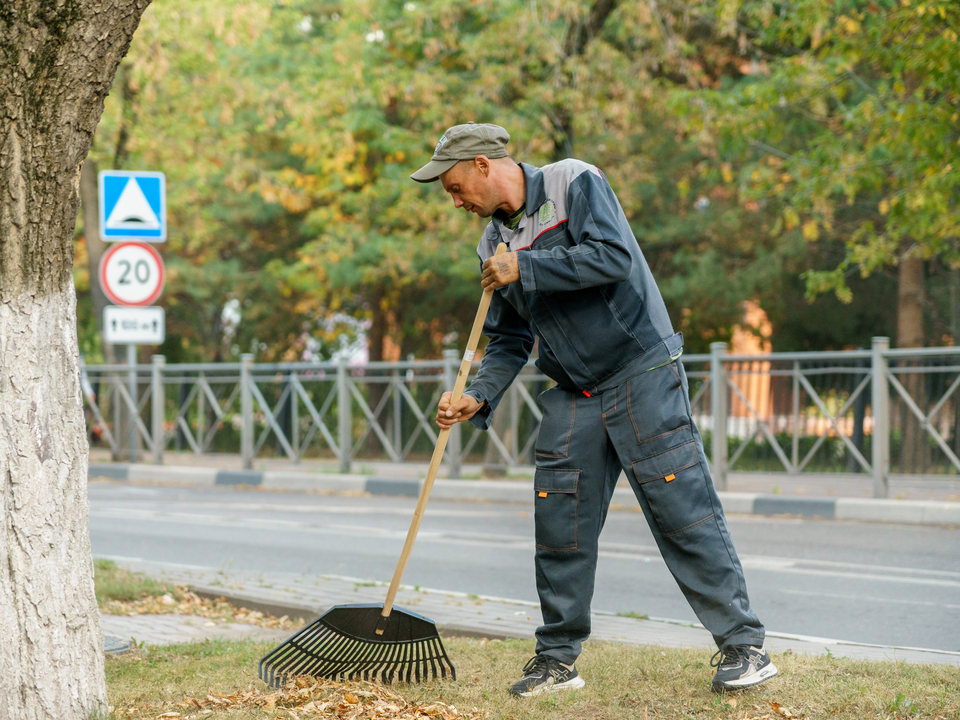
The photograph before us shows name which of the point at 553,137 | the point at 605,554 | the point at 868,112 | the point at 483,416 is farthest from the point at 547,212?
the point at 553,137

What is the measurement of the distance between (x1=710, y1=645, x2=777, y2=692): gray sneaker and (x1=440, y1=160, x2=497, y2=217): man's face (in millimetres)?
1645

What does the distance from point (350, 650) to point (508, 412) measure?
378 inches

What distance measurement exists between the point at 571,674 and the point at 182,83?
51.6 ft

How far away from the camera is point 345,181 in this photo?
1828 centimetres

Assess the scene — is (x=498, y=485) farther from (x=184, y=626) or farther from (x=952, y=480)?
(x=184, y=626)

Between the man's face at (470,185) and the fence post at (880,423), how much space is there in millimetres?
7720

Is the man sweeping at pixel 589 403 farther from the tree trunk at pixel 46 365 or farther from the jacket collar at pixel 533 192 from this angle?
the tree trunk at pixel 46 365

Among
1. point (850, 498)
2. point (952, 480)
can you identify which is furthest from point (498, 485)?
point (952, 480)

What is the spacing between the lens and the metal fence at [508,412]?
406 inches

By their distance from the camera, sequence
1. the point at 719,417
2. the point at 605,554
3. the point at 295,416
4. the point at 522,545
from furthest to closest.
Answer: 1. the point at 295,416
2. the point at 719,417
3. the point at 522,545
4. the point at 605,554

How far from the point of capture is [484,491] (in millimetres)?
12352

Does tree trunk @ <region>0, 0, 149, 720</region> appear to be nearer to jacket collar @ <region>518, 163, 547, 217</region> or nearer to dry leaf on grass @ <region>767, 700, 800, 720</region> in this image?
jacket collar @ <region>518, 163, 547, 217</region>

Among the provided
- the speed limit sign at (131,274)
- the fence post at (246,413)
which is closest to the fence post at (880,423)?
the speed limit sign at (131,274)

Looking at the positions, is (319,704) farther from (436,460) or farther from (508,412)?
(508,412)
